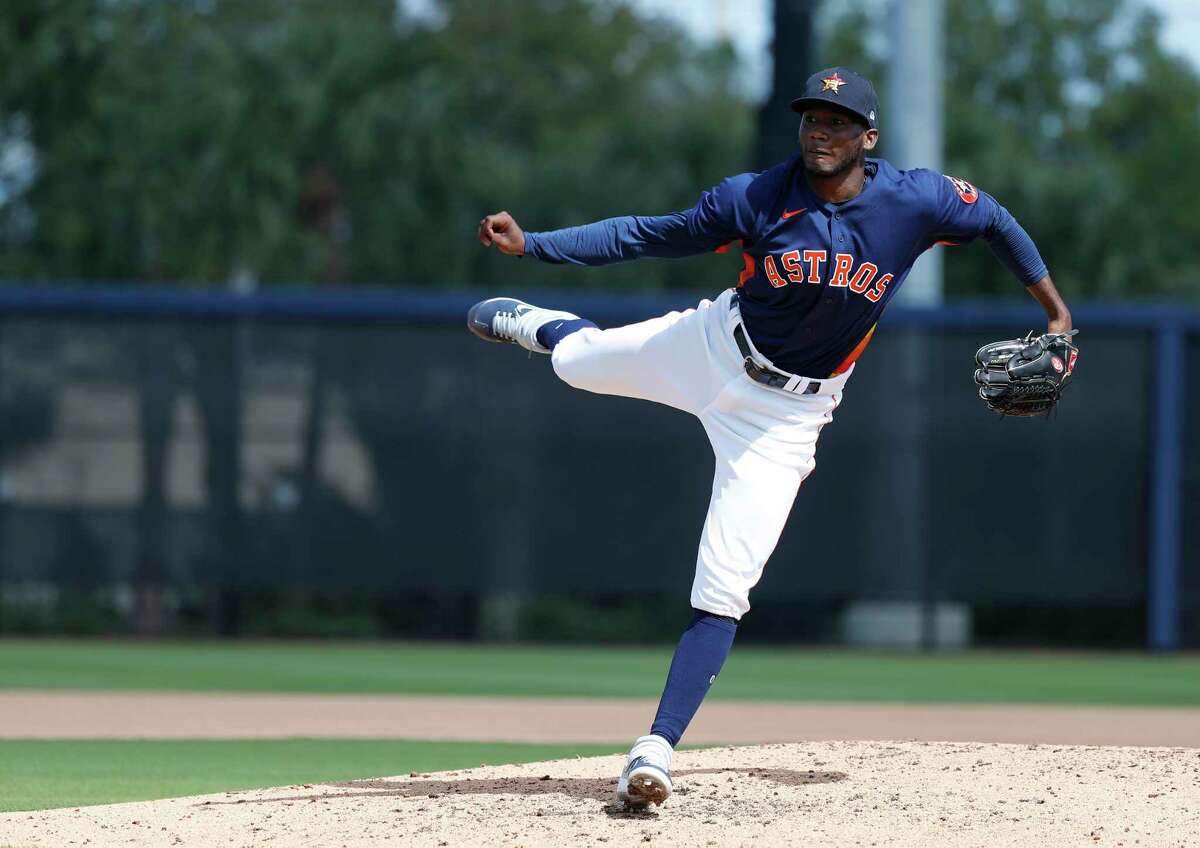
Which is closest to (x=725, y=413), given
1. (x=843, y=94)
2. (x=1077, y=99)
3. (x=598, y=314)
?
(x=843, y=94)

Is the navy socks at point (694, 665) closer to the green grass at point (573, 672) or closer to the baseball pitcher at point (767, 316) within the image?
the baseball pitcher at point (767, 316)

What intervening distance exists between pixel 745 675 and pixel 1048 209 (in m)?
14.8

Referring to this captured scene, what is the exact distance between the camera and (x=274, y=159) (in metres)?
20.6

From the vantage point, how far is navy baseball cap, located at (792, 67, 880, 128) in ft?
15.1

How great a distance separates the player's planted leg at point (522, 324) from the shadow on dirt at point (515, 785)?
128 centimetres

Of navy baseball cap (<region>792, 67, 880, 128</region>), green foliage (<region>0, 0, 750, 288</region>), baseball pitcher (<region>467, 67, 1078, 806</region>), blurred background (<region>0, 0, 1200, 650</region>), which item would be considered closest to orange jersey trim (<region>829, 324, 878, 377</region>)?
baseball pitcher (<region>467, 67, 1078, 806</region>)

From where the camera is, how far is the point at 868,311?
481cm

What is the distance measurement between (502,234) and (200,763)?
8.70 ft

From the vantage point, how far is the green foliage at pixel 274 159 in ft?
61.9

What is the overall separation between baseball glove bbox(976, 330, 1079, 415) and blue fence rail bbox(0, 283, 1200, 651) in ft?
22.7

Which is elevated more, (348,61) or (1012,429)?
(348,61)

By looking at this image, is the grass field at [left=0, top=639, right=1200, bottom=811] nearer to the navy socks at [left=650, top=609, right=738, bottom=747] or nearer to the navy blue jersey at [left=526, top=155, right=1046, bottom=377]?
the navy socks at [left=650, top=609, right=738, bottom=747]

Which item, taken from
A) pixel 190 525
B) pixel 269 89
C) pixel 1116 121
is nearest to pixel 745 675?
pixel 190 525

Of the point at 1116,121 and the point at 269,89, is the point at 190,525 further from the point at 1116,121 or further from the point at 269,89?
the point at 1116,121
